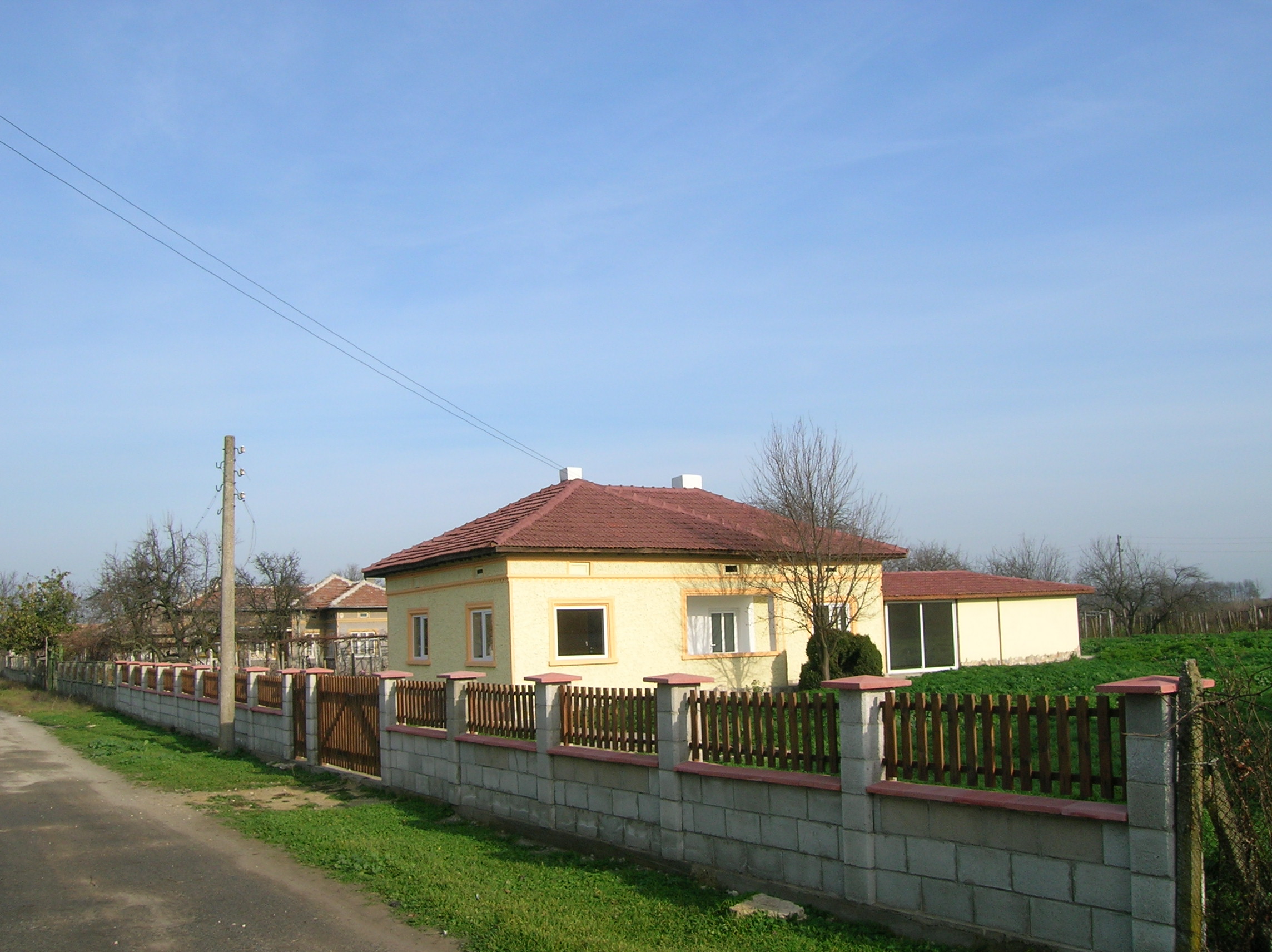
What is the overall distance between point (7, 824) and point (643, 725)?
7868 millimetres

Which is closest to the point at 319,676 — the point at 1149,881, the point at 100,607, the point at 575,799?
the point at 575,799

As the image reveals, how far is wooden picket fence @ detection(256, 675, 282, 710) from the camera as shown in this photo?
17109mm

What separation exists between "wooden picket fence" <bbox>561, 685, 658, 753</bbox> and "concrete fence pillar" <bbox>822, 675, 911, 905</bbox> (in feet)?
7.09

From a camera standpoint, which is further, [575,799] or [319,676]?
[319,676]

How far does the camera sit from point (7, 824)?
11.5 metres

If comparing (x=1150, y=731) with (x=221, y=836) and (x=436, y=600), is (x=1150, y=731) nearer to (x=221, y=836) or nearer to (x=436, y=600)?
(x=221, y=836)

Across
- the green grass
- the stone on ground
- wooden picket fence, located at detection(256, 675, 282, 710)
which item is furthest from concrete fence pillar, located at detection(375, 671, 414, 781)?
the green grass

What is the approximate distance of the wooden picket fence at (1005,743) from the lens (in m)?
5.72

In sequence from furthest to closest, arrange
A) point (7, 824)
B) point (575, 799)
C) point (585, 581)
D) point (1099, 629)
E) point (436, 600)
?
point (1099, 629) → point (436, 600) → point (585, 581) → point (7, 824) → point (575, 799)

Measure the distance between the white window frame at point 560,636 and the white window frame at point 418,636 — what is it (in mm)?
3700

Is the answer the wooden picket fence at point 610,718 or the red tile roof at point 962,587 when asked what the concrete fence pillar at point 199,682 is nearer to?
the wooden picket fence at point 610,718

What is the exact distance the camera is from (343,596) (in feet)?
166

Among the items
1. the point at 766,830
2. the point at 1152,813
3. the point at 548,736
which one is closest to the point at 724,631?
the point at 548,736

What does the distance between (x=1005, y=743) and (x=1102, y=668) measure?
56.8ft
